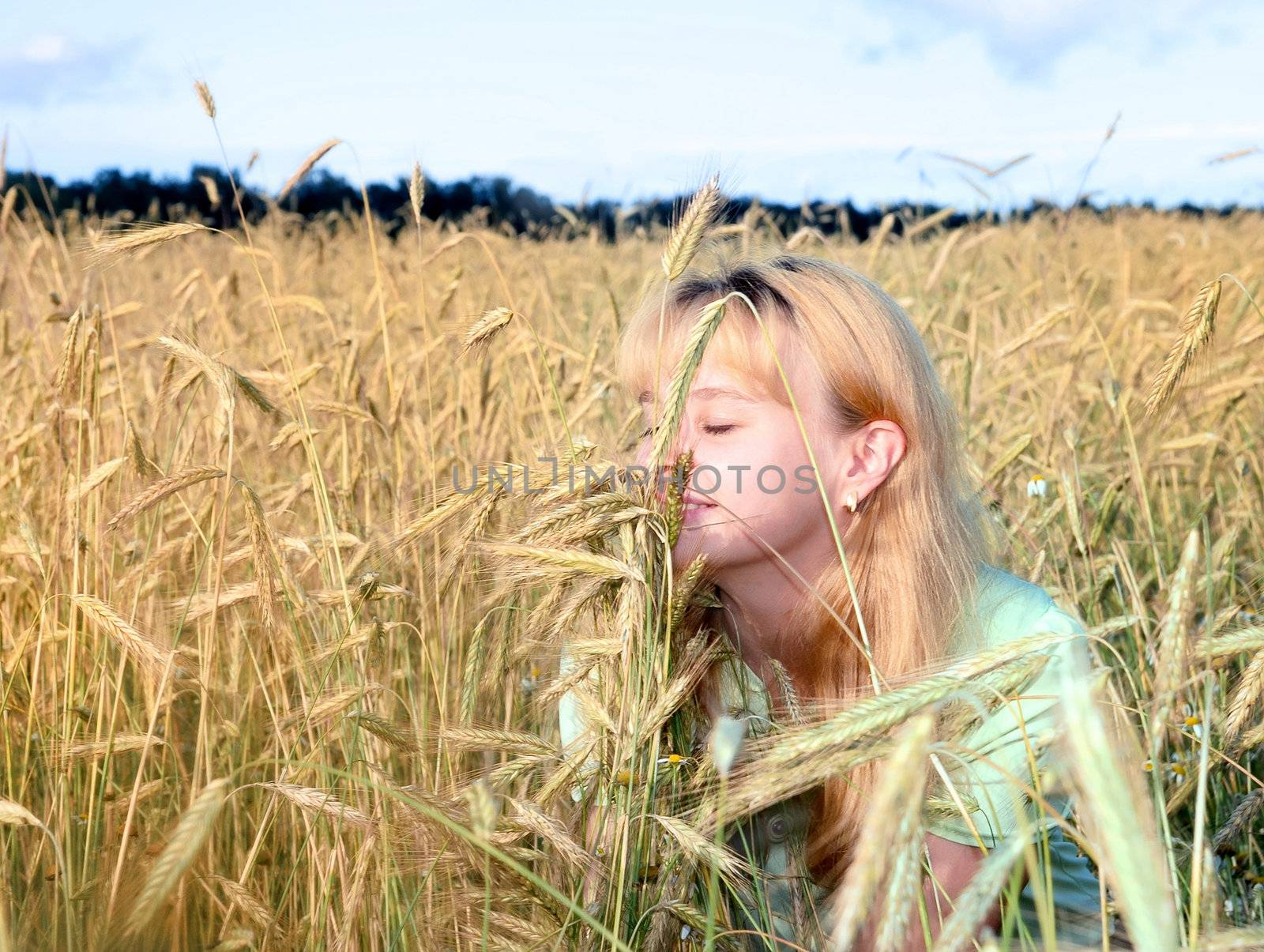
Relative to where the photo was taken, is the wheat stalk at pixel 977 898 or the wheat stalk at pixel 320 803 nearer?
the wheat stalk at pixel 977 898

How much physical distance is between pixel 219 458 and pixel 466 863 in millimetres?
1062

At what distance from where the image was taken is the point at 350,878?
1.35 metres

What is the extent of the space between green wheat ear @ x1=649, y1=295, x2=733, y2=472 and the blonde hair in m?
0.55

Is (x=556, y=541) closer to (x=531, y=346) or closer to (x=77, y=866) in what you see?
(x=77, y=866)

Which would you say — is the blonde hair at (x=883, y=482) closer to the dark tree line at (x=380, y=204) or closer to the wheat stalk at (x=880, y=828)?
the wheat stalk at (x=880, y=828)

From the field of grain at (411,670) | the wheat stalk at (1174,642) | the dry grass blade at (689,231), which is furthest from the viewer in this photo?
the dry grass blade at (689,231)

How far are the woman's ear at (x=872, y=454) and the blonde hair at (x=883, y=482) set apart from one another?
2cm

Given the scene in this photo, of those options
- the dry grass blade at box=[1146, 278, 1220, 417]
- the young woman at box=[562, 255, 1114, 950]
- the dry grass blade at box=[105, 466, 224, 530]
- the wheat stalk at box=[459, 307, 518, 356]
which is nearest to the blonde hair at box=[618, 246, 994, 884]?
the young woman at box=[562, 255, 1114, 950]

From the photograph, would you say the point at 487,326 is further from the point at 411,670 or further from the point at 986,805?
the point at 986,805

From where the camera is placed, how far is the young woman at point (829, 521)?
1.62 m

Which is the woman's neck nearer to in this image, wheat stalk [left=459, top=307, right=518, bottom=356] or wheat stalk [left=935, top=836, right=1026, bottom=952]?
wheat stalk [left=459, top=307, right=518, bottom=356]

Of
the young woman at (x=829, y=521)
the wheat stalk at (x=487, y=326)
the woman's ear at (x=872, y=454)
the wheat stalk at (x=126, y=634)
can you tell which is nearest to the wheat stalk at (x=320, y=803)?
the wheat stalk at (x=126, y=634)

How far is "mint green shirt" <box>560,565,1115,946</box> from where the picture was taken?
4.56 ft

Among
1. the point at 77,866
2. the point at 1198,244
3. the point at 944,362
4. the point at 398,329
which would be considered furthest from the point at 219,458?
the point at 1198,244
